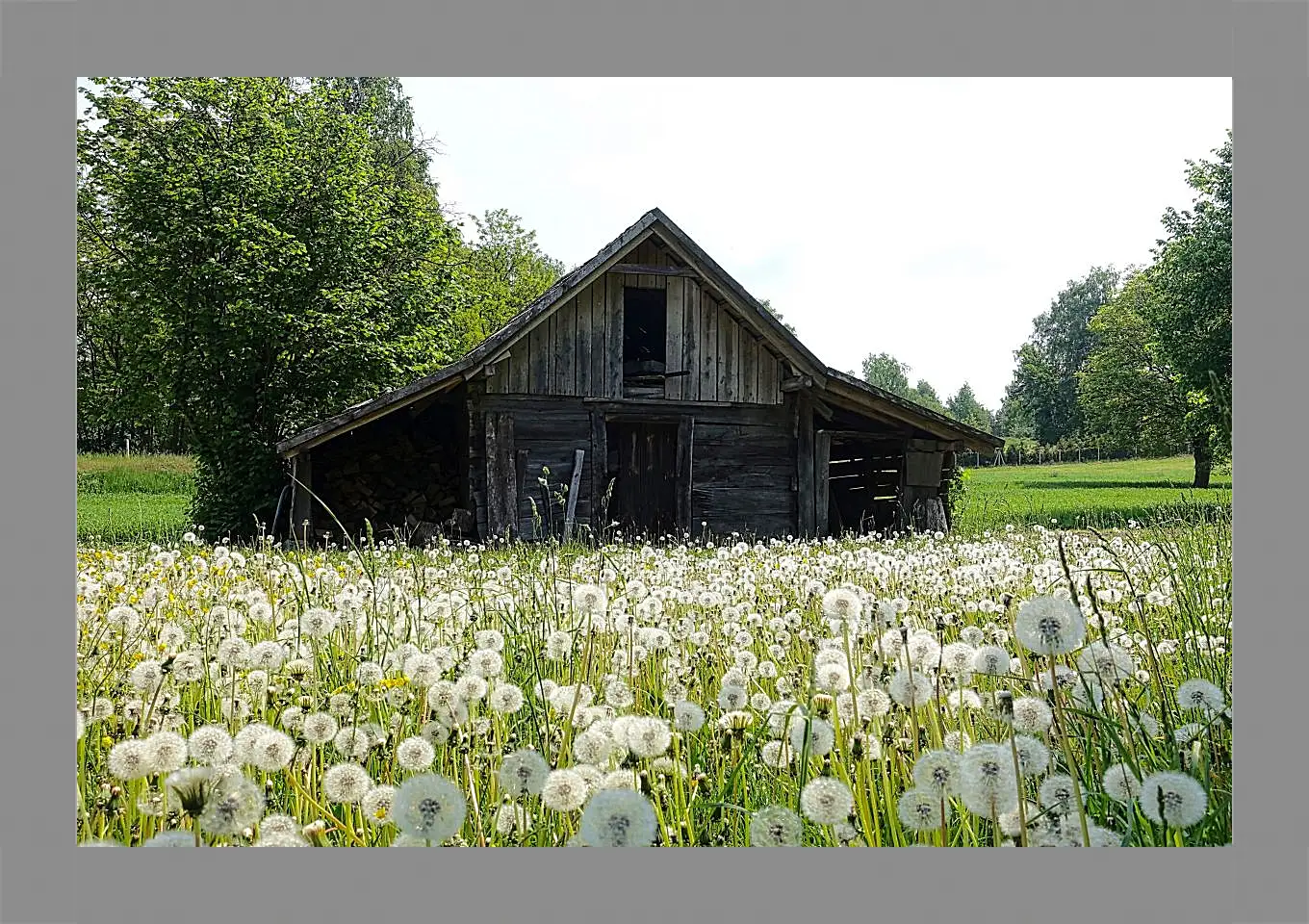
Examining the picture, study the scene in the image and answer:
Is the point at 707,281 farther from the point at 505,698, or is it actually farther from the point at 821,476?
the point at 505,698

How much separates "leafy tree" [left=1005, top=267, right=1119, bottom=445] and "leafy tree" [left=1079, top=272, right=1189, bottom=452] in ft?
0.14

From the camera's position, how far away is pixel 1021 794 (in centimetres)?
181

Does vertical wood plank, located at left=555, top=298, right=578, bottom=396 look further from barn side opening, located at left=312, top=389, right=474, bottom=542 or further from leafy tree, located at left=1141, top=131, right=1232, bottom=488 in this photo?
leafy tree, located at left=1141, top=131, right=1232, bottom=488

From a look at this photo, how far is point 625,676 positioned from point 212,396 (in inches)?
98.4

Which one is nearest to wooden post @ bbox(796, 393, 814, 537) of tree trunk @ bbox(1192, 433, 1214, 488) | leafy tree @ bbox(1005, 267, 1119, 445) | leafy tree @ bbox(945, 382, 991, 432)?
leafy tree @ bbox(945, 382, 991, 432)

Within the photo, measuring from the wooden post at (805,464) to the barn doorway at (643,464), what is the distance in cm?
150

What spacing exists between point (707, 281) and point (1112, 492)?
6747mm

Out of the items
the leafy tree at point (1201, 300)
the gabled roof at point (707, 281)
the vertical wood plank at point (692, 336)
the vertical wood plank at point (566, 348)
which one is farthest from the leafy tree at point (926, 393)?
the vertical wood plank at point (566, 348)

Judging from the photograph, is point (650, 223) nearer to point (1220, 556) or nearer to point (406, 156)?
point (406, 156)

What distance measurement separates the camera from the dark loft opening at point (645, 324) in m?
10.1

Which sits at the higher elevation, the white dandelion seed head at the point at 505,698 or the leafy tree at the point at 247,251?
the leafy tree at the point at 247,251

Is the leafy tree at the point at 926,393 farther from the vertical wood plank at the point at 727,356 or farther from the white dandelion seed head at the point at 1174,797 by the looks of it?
the white dandelion seed head at the point at 1174,797

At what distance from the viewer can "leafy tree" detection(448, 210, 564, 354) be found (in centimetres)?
429
